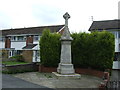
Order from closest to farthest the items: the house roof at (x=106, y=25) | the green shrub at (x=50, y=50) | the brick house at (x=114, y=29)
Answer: the green shrub at (x=50, y=50) < the brick house at (x=114, y=29) < the house roof at (x=106, y=25)

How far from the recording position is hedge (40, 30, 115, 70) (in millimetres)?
17578

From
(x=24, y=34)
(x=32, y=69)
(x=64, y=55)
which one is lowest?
(x=32, y=69)

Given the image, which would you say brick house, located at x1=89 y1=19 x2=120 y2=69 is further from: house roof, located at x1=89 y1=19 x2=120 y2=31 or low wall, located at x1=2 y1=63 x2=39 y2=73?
low wall, located at x1=2 y1=63 x2=39 y2=73

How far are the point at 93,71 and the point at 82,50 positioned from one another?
241 centimetres

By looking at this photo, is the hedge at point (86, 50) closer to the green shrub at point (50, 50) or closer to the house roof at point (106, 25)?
the green shrub at point (50, 50)

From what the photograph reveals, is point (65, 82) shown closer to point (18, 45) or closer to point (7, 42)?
point (18, 45)

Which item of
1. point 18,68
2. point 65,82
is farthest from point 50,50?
point 65,82

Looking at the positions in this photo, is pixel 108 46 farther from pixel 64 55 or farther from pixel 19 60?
pixel 19 60

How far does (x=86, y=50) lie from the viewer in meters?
Answer: 19.1

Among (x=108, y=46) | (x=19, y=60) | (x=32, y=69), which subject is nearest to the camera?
(x=108, y=46)

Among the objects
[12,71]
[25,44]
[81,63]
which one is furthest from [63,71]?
[25,44]

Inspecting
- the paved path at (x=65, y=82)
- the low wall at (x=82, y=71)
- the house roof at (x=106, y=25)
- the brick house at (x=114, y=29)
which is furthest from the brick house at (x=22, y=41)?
the paved path at (x=65, y=82)

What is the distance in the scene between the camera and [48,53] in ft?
65.6

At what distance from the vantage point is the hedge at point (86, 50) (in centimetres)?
1758
